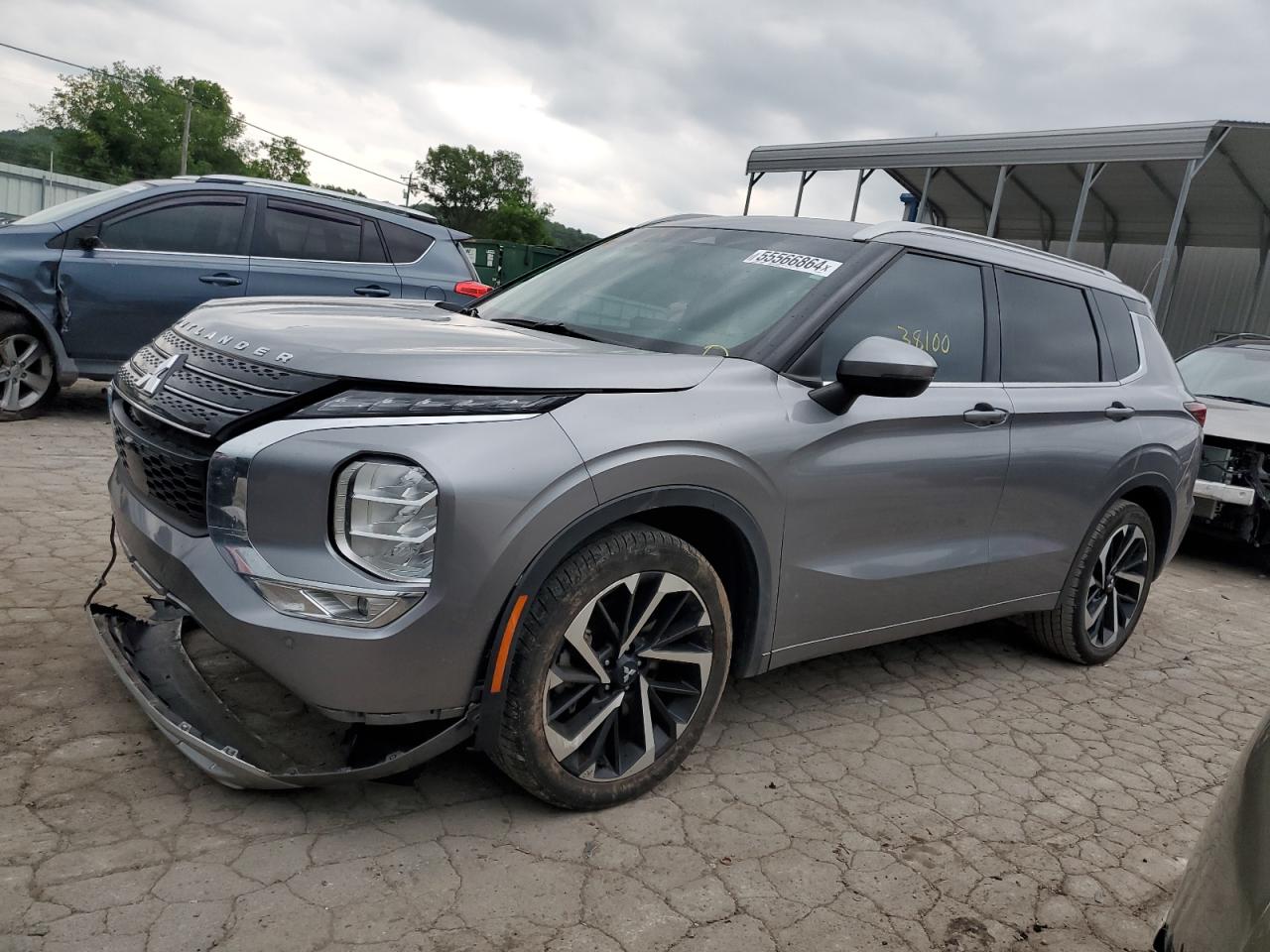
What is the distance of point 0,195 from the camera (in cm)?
3122

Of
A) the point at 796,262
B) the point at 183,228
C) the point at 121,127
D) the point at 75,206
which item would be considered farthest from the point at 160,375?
the point at 121,127

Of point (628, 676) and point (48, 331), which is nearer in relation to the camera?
point (628, 676)

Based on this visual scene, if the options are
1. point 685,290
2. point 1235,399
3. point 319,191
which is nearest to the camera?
point 685,290

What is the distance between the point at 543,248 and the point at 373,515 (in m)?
22.4

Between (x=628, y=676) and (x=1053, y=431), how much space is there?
224 cm

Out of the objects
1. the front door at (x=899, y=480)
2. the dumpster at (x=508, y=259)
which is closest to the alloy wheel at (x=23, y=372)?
the front door at (x=899, y=480)

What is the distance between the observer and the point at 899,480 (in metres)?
3.37

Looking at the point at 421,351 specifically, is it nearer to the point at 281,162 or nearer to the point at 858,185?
the point at 858,185

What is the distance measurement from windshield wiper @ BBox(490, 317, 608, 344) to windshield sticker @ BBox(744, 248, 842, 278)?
655 mm

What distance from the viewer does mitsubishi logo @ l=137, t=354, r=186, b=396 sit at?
2.79 metres

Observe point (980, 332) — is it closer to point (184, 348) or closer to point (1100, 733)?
point (1100, 733)

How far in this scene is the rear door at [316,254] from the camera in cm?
749

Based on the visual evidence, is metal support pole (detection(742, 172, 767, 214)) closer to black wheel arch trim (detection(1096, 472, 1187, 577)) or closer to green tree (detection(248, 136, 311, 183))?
black wheel arch trim (detection(1096, 472, 1187, 577))

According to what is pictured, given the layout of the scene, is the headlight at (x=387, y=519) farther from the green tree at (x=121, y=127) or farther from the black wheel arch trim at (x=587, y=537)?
the green tree at (x=121, y=127)
